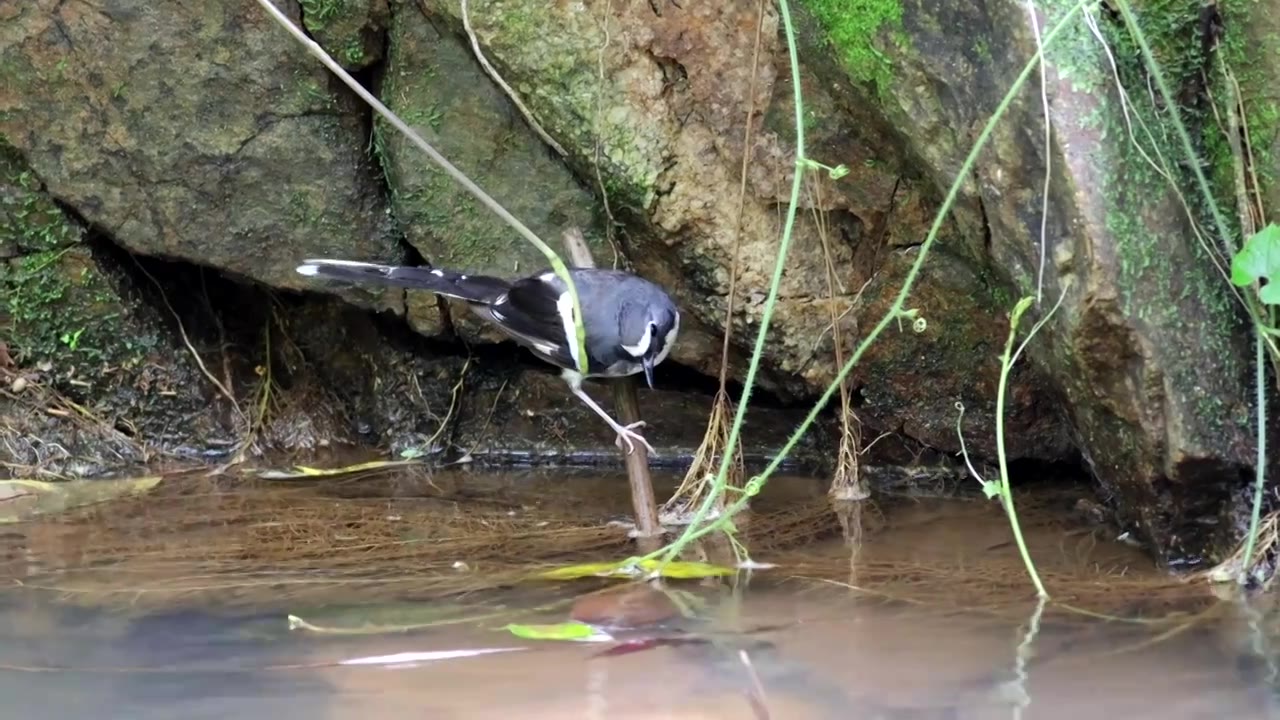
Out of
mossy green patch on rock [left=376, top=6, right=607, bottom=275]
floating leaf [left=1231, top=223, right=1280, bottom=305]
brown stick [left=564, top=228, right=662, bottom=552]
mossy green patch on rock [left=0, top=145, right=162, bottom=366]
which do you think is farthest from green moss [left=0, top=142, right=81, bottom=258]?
floating leaf [left=1231, top=223, right=1280, bottom=305]

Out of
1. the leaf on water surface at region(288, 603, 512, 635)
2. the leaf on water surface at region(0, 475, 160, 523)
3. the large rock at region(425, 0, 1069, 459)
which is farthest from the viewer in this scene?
the leaf on water surface at region(0, 475, 160, 523)

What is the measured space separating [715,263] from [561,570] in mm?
1286

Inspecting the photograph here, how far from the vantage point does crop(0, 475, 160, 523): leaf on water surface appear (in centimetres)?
468

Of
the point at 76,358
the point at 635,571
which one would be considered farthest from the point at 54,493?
the point at 635,571

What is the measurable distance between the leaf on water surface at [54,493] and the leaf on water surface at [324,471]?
0.46 metres

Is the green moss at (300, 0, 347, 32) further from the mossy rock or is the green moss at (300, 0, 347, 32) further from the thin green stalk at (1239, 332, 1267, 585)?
the thin green stalk at (1239, 332, 1267, 585)

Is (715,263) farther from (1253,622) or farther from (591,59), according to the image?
(1253,622)

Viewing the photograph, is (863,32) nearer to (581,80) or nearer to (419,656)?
(581,80)

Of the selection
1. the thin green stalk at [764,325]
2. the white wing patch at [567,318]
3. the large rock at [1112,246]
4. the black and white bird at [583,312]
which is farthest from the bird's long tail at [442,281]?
the large rock at [1112,246]

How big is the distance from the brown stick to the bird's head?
224 millimetres

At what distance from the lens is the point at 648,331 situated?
4.07m

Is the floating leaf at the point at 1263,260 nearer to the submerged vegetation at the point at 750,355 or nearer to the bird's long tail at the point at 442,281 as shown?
the submerged vegetation at the point at 750,355

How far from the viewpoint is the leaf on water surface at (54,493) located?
4682mm

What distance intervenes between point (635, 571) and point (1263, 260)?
1.98m
